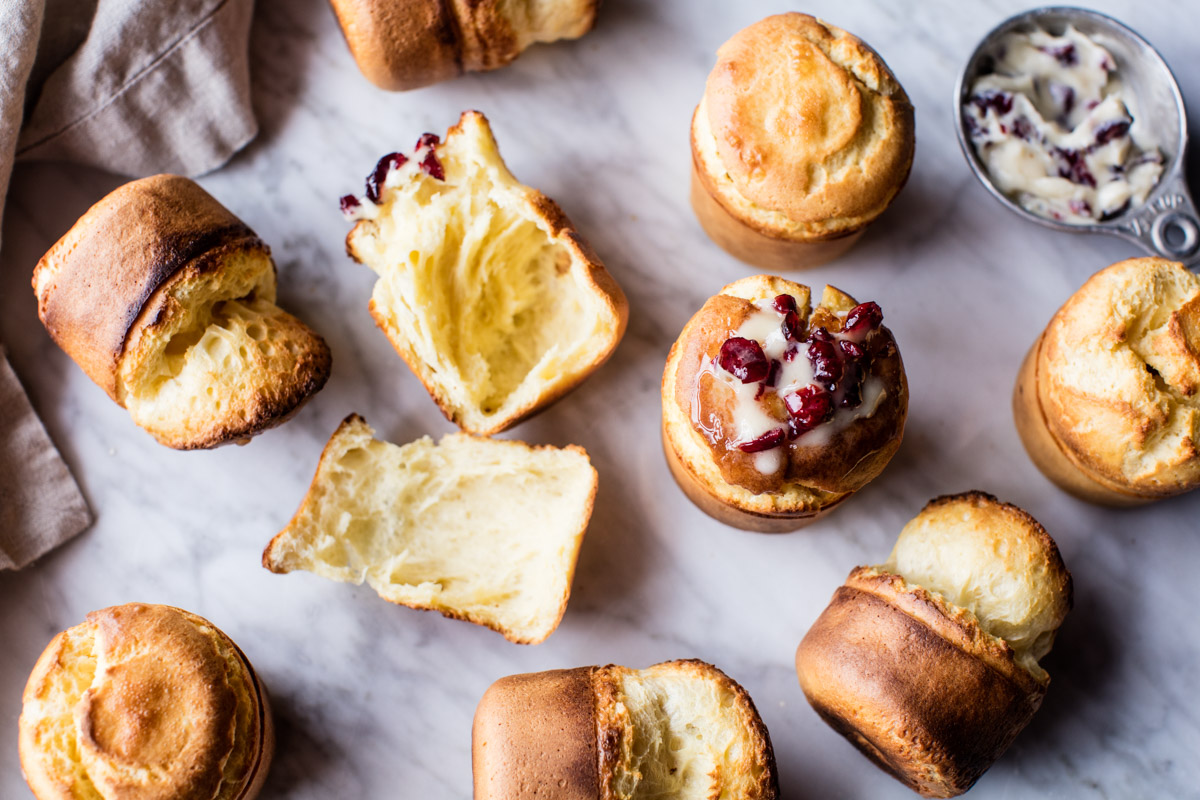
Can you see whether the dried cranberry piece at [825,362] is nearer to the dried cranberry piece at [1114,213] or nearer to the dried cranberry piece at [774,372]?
the dried cranberry piece at [774,372]

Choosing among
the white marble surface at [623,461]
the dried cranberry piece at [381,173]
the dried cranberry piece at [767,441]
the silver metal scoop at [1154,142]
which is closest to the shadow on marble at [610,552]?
the white marble surface at [623,461]

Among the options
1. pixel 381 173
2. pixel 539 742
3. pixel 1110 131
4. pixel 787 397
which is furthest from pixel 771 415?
pixel 1110 131

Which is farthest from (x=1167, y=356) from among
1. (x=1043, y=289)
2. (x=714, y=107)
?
(x=714, y=107)

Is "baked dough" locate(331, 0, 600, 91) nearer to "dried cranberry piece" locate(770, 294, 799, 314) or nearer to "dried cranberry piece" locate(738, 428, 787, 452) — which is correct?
"dried cranberry piece" locate(770, 294, 799, 314)

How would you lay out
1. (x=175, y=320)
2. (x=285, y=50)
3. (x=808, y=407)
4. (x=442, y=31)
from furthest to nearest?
(x=285, y=50) < (x=442, y=31) < (x=175, y=320) < (x=808, y=407)

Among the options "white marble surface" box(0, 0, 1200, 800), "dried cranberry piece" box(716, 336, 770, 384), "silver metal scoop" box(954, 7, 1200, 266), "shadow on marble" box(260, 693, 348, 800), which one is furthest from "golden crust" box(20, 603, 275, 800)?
"silver metal scoop" box(954, 7, 1200, 266)

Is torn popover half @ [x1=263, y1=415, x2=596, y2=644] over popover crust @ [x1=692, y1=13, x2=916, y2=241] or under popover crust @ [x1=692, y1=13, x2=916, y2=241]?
under

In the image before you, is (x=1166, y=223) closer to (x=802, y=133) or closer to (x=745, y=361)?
(x=802, y=133)
